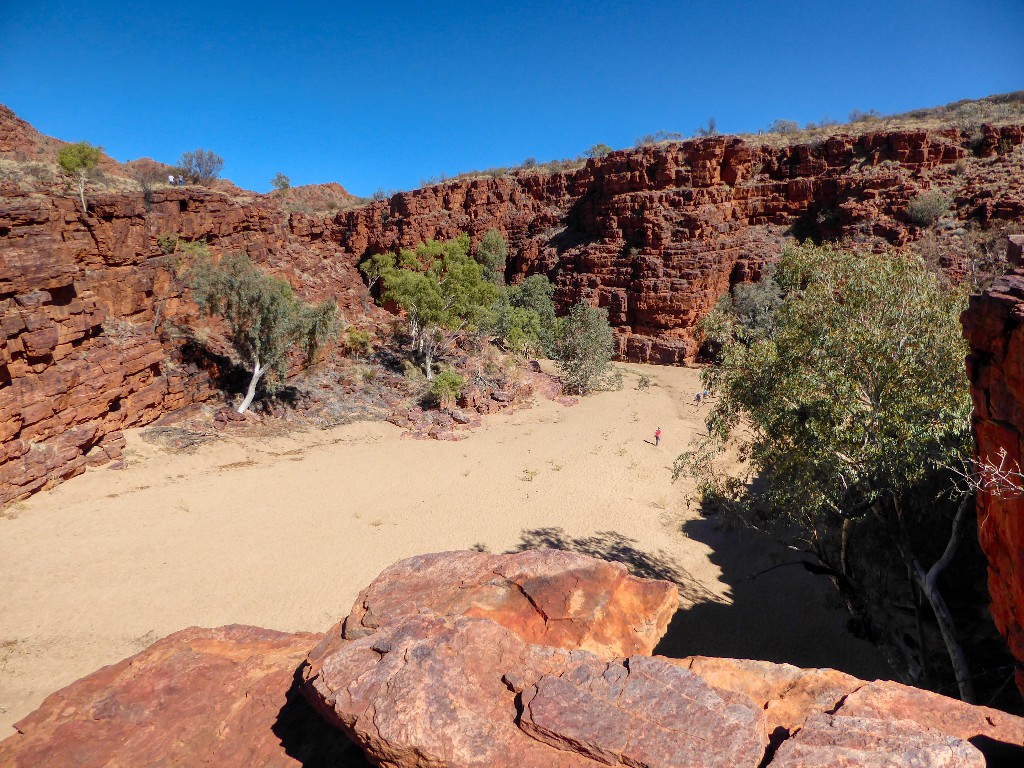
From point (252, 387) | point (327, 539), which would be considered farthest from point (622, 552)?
point (252, 387)

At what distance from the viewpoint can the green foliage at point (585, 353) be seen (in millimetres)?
26609

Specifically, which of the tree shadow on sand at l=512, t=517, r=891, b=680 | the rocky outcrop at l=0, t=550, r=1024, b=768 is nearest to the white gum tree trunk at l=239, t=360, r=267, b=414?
the tree shadow on sand at l=512, t=517, r=891, b=680

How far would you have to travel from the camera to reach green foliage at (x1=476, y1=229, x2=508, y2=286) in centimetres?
4378

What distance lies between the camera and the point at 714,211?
124 ft

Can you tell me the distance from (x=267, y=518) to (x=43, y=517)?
4.78 metres

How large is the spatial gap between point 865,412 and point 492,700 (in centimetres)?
644

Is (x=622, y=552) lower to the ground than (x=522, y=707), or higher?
lower

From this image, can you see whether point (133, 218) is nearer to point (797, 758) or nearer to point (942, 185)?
point (797, 758)

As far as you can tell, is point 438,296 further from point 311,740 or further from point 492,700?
point 492,700

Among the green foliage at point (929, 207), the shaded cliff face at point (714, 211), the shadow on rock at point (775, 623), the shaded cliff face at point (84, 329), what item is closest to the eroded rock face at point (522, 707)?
the shadow on rock at point (775, 623)

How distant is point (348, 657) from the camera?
3.87 meters

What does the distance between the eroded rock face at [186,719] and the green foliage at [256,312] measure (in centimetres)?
1498

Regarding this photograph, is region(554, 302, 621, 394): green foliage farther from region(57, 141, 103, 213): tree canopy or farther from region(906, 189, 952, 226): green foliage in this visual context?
region(57, 141, 103, 213): tree canopy

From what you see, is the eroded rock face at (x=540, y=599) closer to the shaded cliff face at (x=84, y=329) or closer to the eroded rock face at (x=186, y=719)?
the eroded rock face at (x=186, y=719)
